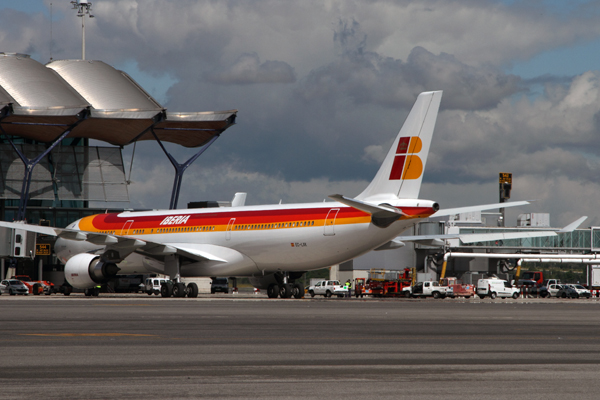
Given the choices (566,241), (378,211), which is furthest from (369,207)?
(566,241)

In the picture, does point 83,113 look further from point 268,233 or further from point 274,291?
point 268,233

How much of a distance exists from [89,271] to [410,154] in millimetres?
18607

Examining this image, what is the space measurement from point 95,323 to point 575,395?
13806mm

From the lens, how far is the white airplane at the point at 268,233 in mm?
36312

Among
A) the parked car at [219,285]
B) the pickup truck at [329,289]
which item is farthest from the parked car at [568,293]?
the parked car at [219,285]

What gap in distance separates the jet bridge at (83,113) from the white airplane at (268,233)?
25192 millimetres

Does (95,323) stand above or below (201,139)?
below

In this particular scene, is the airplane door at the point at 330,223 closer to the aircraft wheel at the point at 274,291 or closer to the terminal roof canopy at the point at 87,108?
the aircraft wheel at the point at 274,291

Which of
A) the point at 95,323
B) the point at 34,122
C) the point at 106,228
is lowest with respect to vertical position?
the point at 95,323

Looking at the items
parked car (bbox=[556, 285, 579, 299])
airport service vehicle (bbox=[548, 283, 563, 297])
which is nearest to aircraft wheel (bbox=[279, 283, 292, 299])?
parked car (bbox=[556, 285, 579, 299])

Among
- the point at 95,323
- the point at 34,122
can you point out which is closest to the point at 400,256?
the point at 34,122

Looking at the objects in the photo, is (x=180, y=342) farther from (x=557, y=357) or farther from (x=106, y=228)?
(x=106, y=228)

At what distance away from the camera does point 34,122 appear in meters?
72.2

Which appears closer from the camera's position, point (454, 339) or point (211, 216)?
point (454, 339)
